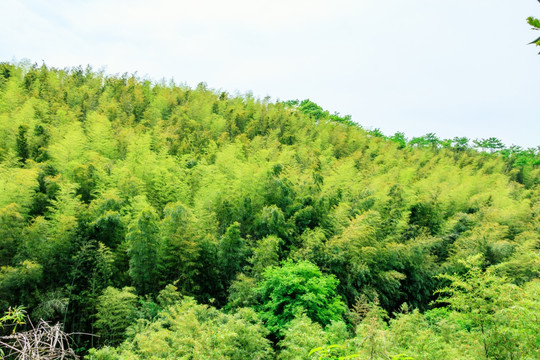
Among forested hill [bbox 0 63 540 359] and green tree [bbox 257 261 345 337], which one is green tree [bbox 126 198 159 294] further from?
green tree [bbox 257 261 345 337]

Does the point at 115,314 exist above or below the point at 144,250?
below

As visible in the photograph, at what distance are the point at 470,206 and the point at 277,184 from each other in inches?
434

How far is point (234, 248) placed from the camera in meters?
9.34

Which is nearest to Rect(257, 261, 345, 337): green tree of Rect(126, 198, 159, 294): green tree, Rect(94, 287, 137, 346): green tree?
Rect(126, 198, 159, 294): green tree

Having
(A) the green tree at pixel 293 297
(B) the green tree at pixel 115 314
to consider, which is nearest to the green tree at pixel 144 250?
(B) the green tree at pixel 115 314

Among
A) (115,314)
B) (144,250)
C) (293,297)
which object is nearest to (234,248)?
(293,297)

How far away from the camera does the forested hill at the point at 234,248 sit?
5789mm

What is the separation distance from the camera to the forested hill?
5.79 m

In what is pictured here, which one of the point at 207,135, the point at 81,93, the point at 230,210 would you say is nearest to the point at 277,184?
the point at 230,210

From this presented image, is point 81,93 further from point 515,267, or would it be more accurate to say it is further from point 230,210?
point 515,267

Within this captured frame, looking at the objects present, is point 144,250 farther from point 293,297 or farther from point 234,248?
point 293,297

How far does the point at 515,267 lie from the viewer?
1159 cm

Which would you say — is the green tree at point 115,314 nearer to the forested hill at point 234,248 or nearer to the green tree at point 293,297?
the forested hill at point 234,248

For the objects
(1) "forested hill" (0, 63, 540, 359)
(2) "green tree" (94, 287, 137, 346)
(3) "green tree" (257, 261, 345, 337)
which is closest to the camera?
(1) "forested hill" (0, 63, 540, 359)
